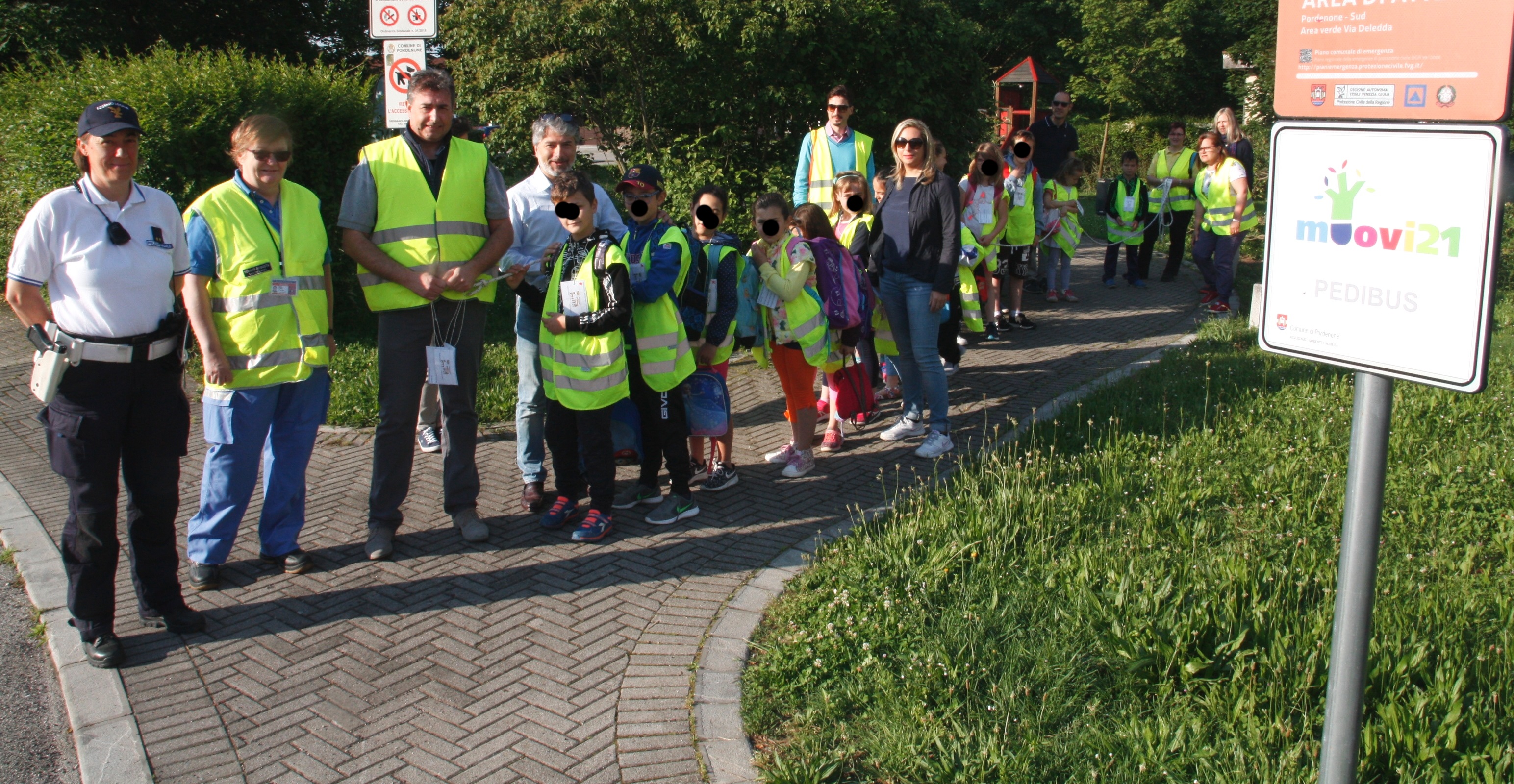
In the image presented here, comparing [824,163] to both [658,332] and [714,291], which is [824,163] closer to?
[714,291]

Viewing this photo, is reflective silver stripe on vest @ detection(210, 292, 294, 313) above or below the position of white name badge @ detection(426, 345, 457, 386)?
above

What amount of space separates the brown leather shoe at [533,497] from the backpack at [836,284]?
1903mm

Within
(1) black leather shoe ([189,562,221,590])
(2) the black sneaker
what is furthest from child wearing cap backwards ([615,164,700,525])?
(1) black leather shoe ([189,562,221,590])

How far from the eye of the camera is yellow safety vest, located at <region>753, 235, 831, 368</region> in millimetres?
6445

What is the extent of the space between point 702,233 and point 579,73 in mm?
6697

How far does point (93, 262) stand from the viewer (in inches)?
174

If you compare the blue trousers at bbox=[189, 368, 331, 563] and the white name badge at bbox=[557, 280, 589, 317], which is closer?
the blue trousers at bbox=[189, 368, 331, 563]

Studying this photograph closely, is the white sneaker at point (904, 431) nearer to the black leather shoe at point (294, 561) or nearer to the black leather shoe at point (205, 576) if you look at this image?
the black leather shoe at point (294, 561)

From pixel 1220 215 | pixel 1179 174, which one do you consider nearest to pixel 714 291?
pixel 1220 215

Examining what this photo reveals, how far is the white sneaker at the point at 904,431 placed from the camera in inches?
287

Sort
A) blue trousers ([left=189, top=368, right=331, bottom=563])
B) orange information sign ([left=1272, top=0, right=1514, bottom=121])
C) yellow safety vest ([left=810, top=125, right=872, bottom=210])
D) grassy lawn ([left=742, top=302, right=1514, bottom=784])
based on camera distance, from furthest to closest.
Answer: yellow safety vest ([left=810, top=125, right=872, bottom=210]), blue trousers ([left=189, top=368, right=331, bottom=563]), grassy lawn ([left=742, top=302, right=1514, bottom=784]), orange information sign ([left=1272, top=0, right=1514, bottom=121])

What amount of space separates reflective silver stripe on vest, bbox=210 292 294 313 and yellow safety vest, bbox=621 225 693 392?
5.53 feet

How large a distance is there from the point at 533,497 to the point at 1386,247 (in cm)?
460

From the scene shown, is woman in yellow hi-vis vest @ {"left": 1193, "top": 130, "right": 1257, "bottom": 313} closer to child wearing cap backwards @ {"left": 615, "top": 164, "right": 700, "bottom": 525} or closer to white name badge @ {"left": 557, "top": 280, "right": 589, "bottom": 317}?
child wearing cap backwards @ {"left": 615, "top": 164, "right": 700, "bottom": 525}
